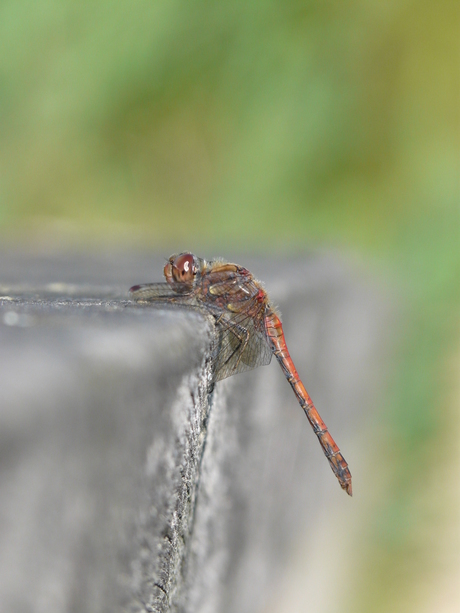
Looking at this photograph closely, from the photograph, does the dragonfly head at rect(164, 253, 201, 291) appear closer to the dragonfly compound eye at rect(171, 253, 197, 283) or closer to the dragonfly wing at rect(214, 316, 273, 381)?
the dragonfly compound eye at rect(171, 253, 197, 283)

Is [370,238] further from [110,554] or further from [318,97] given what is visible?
[110,554]

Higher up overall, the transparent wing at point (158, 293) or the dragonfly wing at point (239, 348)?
the transparent wing at point (158, 293)

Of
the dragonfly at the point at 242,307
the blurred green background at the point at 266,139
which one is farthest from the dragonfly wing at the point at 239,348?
the blurred green background at the point at 266,139

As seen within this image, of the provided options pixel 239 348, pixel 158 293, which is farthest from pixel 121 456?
pixel 158 293

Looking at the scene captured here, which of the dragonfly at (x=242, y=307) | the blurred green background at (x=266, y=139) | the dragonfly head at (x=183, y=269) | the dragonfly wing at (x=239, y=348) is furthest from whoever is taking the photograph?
the blurred green background at (x=266, y=139)

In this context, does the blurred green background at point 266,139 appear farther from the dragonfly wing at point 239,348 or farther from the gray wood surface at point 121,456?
the gray wood surface at point 121,456

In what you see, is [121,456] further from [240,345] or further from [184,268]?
[184,268]

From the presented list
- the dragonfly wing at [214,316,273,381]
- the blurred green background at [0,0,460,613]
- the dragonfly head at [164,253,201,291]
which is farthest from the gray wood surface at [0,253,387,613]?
the blurred green background at [0,0,460,613]

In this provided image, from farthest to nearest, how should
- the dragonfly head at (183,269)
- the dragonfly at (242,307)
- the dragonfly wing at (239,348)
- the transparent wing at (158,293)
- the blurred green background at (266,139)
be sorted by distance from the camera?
the blurred green background at (266,139) → the dragonfly head at (183,269) → the dragonfly at (242,307) → the transparent wing at (158,293) → the dragonfly wing at (239,348)
